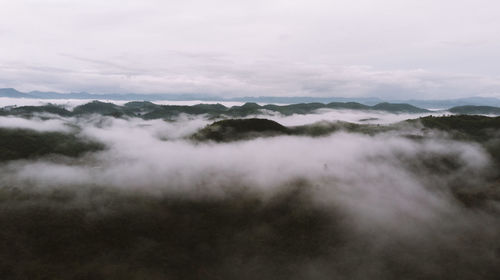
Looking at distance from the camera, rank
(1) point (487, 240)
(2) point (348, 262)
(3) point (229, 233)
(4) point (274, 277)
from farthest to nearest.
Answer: (3) point (229, 233) → (1) point (487, 240) → (2) point (348, 262) → (4) point (274, 277)

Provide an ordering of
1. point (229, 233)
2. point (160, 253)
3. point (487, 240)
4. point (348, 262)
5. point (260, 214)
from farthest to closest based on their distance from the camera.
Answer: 1. point (260, 214)
2. point (229, 233)
3. point (487, 240)
4. point (160, 253)
5. point (348, 262)

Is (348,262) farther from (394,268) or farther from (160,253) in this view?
(160,253)

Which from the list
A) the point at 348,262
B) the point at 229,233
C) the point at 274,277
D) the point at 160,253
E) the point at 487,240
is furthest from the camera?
the point at 229,233

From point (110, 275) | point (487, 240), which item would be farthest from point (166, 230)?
point (487, 240)

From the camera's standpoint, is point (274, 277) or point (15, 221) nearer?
point (274, 277)

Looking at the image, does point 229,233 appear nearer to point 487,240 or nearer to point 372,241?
point 372,241

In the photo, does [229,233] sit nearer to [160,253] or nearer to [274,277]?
[160,253]

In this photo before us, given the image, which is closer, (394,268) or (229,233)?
(394,268)

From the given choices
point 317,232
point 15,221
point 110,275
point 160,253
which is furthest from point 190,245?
point 15,221
